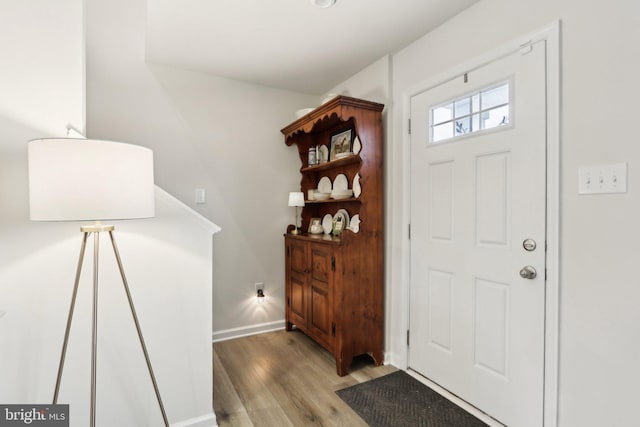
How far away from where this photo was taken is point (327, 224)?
303cm

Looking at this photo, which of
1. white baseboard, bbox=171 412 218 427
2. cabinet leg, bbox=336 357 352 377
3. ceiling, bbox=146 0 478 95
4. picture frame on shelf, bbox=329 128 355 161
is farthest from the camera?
picture frame on shelf, bbox=329 128 355 161

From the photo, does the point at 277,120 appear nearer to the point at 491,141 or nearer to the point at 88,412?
the point at 491,141

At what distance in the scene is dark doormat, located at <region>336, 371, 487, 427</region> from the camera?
175 cm

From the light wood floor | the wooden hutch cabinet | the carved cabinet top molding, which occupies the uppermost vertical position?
the carved cabinet top molding

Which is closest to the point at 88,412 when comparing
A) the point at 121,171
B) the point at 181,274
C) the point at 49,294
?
the point at 49,294

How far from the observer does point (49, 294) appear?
132 cm

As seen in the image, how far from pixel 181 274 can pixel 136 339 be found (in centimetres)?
35

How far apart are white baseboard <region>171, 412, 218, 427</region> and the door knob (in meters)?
1.78

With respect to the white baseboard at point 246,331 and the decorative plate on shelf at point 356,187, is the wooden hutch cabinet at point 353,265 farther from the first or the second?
the white baseboard at point 246,331

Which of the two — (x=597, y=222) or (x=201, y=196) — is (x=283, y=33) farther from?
(x=597, y=222)

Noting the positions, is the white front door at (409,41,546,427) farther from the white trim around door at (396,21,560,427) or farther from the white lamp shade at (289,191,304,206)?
the white lamp shade at (289,191,304,206)

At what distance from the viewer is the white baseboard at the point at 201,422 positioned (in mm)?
1624

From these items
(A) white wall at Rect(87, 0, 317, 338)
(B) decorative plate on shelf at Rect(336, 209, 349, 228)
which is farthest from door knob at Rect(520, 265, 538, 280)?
(A) white wall at Rect(87, 0, 317, 338)

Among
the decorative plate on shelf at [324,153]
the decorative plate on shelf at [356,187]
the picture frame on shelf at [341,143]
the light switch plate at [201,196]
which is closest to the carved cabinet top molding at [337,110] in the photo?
the picture frame on shelf at [341,143]
